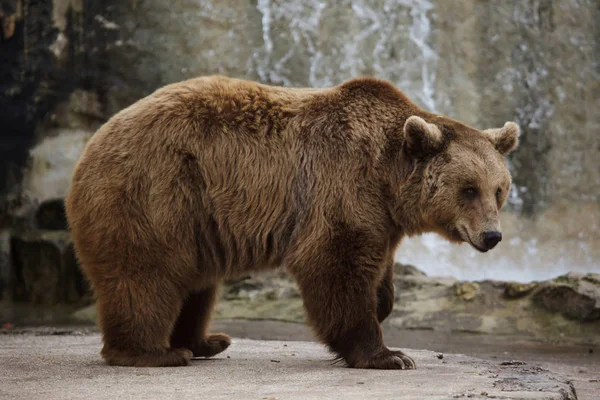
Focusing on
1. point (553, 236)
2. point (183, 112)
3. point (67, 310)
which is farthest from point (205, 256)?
point (553, 236)

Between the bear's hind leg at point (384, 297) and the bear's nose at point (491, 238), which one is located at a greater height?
the bear's nose at point (491, 238)

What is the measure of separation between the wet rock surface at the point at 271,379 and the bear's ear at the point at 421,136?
1.28m

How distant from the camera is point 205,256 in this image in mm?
5320

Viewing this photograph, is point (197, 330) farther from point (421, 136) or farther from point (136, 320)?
point (421, 136)

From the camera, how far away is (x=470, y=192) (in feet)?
16.8

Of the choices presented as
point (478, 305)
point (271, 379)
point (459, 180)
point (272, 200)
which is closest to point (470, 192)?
point (459, 180)

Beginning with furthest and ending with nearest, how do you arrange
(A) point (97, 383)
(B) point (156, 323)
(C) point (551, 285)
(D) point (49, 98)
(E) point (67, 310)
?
(D) point (49, 98) < (E) point (67, 310) < (C) point (551, 285) < (B) point (156, 323) < (A) point (97, 383)

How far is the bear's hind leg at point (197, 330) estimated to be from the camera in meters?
5.72

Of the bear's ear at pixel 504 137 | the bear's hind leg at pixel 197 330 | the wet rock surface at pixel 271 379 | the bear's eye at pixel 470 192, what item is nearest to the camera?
the wet rock surface at pixel 271 379

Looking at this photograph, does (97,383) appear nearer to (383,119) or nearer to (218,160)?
(218,160)

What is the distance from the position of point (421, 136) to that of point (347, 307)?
43.5 inches

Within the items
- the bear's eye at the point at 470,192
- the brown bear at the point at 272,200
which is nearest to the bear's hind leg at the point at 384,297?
the brown bear at the point at 272,200

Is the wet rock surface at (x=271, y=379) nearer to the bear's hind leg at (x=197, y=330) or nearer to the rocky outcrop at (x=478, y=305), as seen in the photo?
the bear's hind leg at (x=197, y=330)

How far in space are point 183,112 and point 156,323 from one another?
127 cm
